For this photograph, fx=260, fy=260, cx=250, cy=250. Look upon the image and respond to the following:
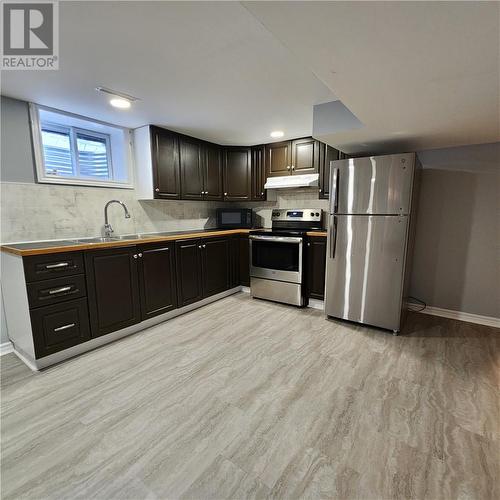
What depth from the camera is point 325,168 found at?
129 inches

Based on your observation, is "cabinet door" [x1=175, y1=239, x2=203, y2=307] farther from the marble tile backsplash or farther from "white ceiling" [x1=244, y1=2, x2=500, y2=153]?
"white ceiling" [x1=244, y1=2, x2=500, y2=153]

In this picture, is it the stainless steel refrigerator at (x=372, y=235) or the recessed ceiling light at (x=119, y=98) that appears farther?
the stainless steel refrigerator at (x=372, y=235)

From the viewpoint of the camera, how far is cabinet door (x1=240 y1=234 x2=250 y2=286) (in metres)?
3.73

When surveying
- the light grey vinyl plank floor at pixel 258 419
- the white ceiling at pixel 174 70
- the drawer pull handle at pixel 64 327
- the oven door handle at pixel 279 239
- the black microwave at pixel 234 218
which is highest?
the white ceiling at pixel 174 70

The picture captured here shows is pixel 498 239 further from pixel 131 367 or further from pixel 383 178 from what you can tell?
pixel 131 367

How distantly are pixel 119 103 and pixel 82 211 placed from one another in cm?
114

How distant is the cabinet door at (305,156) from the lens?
11.0 ft

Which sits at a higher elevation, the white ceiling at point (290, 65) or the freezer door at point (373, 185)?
the white ceiling at point (290, 65)

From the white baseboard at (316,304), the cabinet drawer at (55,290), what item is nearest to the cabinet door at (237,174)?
the white baseboard at (316,304)

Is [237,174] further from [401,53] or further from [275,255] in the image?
[401,53]

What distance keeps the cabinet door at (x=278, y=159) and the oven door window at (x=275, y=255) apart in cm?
104

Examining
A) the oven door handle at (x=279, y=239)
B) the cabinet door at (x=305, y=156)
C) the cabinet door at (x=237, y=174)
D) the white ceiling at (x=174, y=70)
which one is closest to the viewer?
the white ceiling at (x=174, y=70)

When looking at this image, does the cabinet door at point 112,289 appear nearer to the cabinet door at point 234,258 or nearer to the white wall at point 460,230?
the cabinet door at point 234,258

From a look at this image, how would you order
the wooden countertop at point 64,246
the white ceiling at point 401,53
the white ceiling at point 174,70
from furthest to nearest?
the wooden countertop at point 64,246, the white ceiling at point 174,70, the white ceiling at point 401,53
